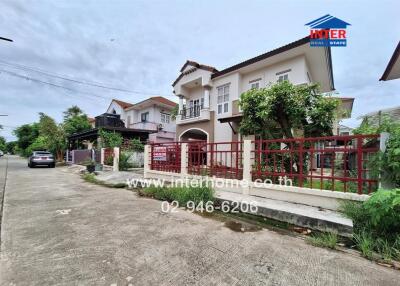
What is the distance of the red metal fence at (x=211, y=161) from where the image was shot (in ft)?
19.0

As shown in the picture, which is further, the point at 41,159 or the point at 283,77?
the point at 41,159

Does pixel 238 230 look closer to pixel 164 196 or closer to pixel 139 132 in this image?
pixel 164 196

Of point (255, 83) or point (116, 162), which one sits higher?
point (255, 83)

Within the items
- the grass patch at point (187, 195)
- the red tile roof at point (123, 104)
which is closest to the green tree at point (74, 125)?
the red tile roof at point (123, 104)

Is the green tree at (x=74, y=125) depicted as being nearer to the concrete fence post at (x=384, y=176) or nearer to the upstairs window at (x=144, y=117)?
the upstairs window at (x=144, y=117)

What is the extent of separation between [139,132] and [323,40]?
14520 mm

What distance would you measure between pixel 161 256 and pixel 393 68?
10.1 m

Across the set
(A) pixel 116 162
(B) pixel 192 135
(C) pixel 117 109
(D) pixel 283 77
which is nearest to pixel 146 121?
(B) pixel 192 135

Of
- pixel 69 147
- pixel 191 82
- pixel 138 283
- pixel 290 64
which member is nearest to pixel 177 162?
pixel 138 283

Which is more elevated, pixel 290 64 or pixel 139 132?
pixel 290 64

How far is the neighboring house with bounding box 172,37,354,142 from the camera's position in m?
9.39

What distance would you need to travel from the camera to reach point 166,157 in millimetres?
7855

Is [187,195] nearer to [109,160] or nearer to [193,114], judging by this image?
[109,160]

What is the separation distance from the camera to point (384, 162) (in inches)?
132
